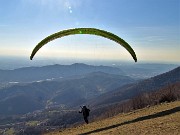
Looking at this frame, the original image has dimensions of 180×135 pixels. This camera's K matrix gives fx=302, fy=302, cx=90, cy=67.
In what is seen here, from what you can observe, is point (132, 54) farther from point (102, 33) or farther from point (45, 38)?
point (45, 38)

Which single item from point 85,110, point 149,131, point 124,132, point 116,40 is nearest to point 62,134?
point 85,110

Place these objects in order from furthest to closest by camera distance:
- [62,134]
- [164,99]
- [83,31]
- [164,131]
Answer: [164,99]
[62,134]
[164,131]
[83,31]

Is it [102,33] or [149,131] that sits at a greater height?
[102,33]

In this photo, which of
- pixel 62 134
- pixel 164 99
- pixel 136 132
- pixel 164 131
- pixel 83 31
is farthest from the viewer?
pixel 164 99

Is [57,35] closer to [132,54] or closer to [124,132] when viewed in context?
[132,54]

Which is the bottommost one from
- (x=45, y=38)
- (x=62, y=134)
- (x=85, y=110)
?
(x=62, y=134)

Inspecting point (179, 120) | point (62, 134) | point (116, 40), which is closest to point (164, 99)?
point (62, 134)

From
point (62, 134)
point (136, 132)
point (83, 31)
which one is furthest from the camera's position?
point (62, 134)

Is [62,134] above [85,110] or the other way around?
the other way around

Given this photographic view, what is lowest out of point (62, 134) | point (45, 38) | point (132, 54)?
point (62, 134)

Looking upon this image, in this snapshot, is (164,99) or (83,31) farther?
(164,99)
